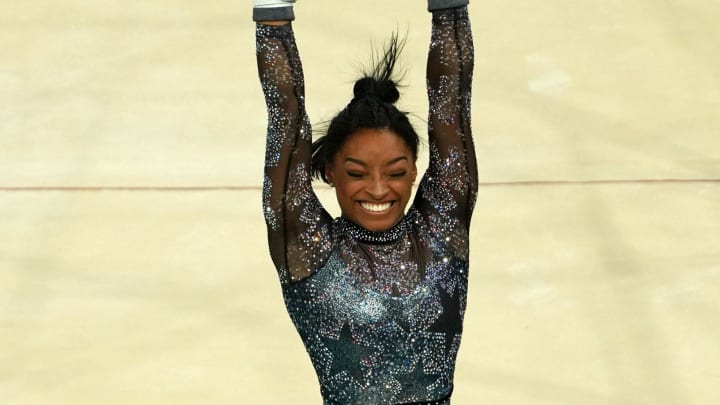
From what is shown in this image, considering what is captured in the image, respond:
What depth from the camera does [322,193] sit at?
6.58m

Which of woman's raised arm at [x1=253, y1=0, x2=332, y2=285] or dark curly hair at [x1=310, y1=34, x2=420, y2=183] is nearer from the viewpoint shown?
woman's raised arm at [x1=253, y1=0, x2=332, y2=285]

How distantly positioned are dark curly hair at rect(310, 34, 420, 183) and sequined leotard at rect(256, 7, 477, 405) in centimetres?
9

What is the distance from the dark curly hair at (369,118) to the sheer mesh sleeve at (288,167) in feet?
0.41

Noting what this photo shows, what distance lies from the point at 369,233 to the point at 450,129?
12.3 inches

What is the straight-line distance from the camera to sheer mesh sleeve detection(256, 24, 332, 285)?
11.7 feet

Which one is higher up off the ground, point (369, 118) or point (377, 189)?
point (369, 118)

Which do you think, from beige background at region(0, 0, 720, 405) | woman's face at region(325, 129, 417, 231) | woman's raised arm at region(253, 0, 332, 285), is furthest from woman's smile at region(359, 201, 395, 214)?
beige background at region(0, 0, 720, 405)

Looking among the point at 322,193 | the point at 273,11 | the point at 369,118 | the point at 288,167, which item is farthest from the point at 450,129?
the point at 322,193

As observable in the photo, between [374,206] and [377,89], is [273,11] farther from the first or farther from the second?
[374,206]

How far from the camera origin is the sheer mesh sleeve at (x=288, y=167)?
355 cm

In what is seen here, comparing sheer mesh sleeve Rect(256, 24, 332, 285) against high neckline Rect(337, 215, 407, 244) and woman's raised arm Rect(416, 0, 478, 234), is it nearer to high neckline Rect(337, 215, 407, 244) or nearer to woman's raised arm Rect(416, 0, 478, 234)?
high neckline Rect(337, 215, 407, 244)

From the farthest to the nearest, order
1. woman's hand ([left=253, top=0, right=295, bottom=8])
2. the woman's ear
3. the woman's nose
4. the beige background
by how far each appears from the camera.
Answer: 1. the beige background
2. the woman's ear
3. the woman's nose
4. woman's hand ([left=253, top=0, right=295, bottom=8])

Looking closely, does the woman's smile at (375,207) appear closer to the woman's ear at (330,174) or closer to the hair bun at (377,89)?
the woman's ear at (330,174)

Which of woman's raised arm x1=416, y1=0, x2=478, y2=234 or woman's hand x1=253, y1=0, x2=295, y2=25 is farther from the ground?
woman's hand x1=253, y1=0, x2=295, y2=25
